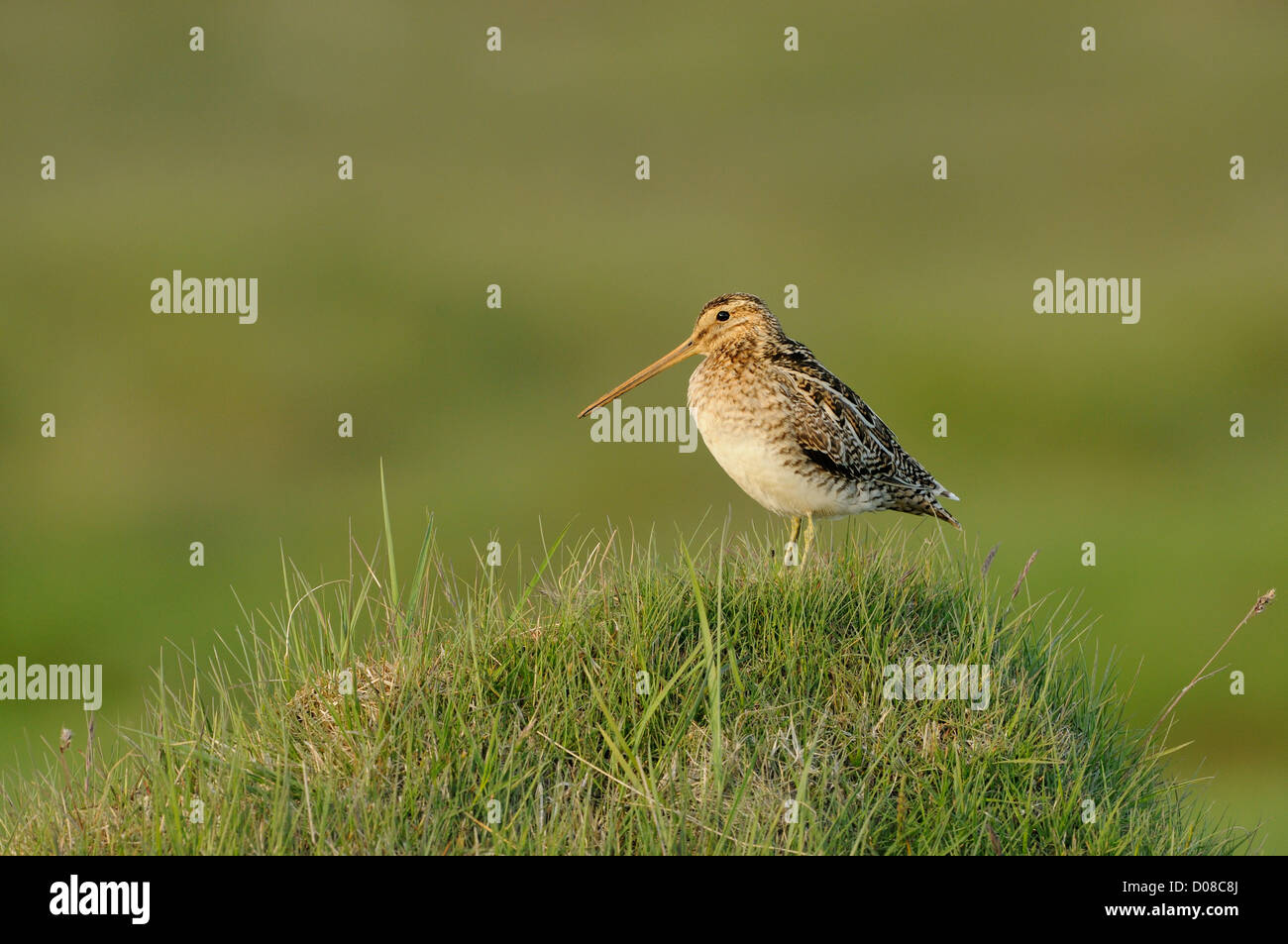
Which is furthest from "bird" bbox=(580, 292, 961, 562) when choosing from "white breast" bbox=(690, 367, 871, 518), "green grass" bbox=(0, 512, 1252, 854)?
"green grass" bbox=(0, 512, 1252, 854)

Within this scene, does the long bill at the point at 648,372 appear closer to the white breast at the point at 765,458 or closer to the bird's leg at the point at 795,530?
the white breast at the point at 765,458

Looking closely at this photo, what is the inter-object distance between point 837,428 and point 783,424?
33 cm

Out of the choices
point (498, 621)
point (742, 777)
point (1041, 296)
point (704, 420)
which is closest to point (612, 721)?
point (742, 777)

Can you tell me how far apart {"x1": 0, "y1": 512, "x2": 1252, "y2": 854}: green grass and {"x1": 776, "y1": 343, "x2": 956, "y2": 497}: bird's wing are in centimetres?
151

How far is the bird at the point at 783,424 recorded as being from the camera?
21.6ft

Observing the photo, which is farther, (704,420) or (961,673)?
(704,420)

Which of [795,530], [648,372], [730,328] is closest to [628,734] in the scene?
[795,530]

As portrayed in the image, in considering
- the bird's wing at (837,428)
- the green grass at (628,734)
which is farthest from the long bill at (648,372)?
the green grass at (628,734)

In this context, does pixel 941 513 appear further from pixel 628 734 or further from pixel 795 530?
pixel 628 734

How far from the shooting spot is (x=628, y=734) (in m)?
4.25

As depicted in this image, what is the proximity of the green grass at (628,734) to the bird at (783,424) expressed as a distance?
1.42 metres
